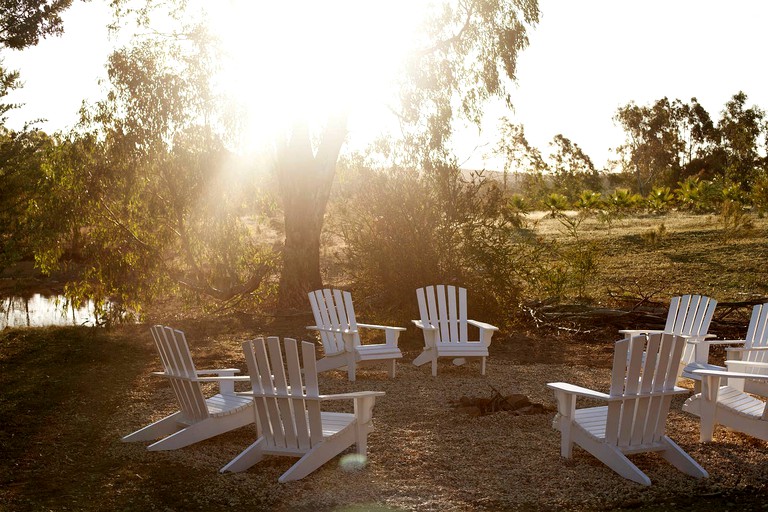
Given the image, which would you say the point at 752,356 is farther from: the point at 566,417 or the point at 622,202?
the point at 622,202

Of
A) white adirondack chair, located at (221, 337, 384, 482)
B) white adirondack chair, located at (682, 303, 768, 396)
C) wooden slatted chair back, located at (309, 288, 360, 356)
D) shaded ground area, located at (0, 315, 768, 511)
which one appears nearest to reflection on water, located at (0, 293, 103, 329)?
shaded ground area, located at (0, 315, 768, 511)

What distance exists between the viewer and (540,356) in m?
10.1

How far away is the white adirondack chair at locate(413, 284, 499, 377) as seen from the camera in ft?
29.0

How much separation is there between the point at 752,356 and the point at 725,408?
1643mm

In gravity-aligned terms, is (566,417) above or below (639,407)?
below

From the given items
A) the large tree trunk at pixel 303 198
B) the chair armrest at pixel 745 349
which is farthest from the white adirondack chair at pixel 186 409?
the large tree trunk at pixel 303 198

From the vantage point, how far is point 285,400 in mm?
5168

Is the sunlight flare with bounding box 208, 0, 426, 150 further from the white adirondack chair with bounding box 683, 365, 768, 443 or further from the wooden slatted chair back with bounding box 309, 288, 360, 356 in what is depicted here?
the white adirondack chair with bounding box 683, 365, 768, 443

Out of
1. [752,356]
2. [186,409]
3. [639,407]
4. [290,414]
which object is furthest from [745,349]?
[186,409]

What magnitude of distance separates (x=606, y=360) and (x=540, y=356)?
77cm

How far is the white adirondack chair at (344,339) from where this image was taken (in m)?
8.61

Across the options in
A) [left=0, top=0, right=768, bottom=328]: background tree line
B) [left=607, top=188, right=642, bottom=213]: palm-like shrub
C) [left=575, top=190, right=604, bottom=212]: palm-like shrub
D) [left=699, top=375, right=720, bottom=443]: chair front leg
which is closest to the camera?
[left=699, top=375, right=720, bottom=443]: chair front leg

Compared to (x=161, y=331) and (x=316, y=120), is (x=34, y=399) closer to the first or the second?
(x=161, y=331)

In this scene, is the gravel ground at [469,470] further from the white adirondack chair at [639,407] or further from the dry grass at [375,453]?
the white adirondack chair at [639,407]
